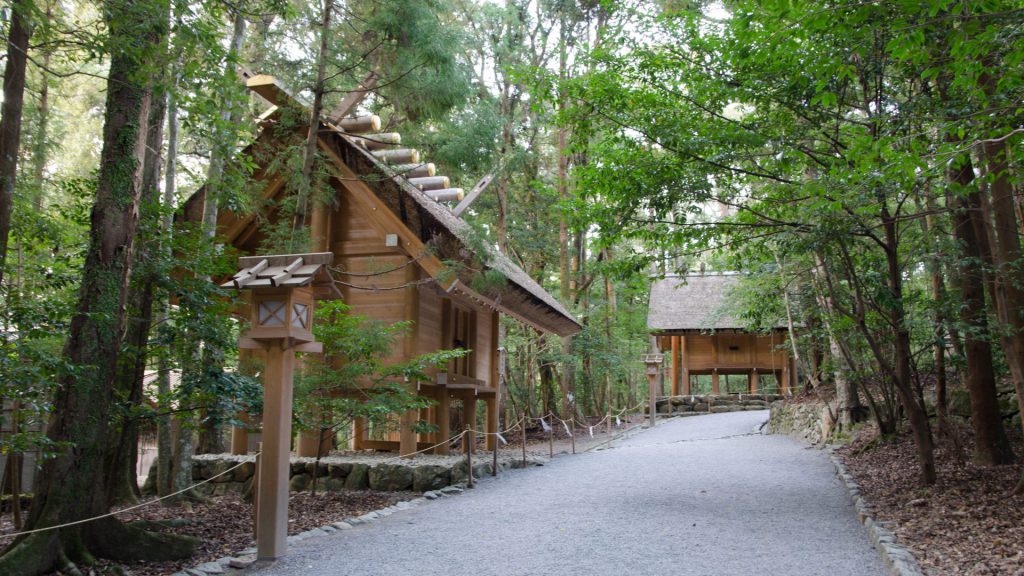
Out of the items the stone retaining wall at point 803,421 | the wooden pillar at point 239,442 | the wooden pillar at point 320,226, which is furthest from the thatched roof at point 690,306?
the wooden pillar at point 239,442

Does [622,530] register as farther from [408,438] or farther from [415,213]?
[415,213]

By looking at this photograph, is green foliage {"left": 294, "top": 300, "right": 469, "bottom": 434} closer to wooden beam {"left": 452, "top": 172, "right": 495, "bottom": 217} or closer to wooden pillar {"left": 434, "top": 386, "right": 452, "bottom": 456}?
wooden beam {"left": 452, "top": 172, "right": 495, "bottom": 217}

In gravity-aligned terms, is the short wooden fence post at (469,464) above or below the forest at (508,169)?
below

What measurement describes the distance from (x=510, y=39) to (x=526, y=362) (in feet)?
32.3

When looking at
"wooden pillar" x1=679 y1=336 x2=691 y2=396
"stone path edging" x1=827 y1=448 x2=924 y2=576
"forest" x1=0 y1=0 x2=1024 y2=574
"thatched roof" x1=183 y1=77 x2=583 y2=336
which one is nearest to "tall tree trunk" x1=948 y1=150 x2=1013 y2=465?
"forest" x1=0 y1=0 x2=1024 y2=574

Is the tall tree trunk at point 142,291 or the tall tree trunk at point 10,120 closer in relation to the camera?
the tall tree trunk at point 10,120

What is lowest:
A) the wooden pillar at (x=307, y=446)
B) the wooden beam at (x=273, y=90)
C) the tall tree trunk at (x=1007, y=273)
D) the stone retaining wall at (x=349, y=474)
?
the stone retaining wall at (x=349, y=474)

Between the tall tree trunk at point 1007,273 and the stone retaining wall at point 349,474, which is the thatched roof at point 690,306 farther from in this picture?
the tall tree trunk at point 1007,273

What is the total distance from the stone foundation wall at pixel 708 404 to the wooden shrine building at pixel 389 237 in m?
12.9

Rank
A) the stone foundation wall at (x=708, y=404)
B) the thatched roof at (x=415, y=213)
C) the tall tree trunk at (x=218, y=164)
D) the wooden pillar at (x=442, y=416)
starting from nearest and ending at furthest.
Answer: the tall tree trunk at (x=218, y=164) → the thatched roof at (x=415, y=213) → the wooden pillar at (x=442, y=416) → the stone foundation wall at (x=708, y=404)

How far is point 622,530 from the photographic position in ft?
22.1

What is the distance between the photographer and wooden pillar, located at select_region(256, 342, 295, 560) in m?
5.62

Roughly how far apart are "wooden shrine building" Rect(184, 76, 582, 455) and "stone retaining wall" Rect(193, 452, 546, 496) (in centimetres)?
86

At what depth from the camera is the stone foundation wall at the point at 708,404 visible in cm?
2447
